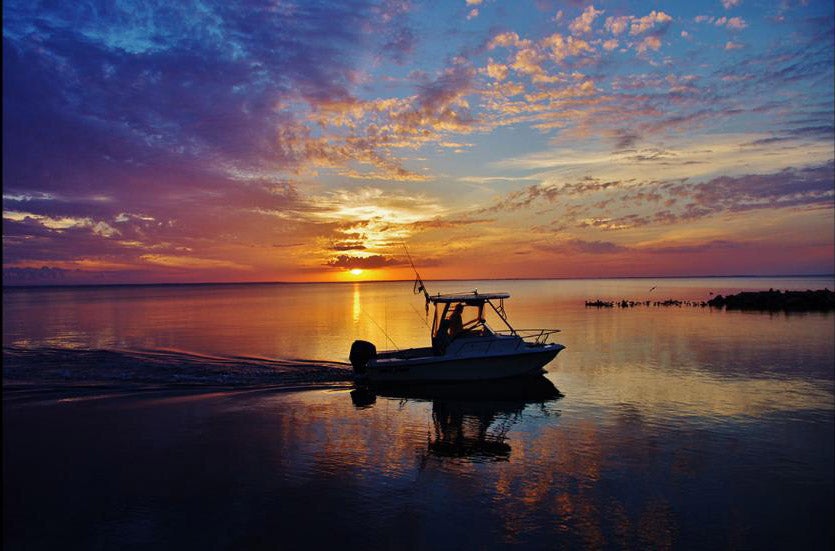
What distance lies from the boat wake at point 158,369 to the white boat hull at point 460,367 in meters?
2.86

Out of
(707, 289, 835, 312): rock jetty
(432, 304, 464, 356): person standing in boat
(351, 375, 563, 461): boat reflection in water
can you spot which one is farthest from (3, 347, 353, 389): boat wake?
(707, 289, 835, 312): rock jetty

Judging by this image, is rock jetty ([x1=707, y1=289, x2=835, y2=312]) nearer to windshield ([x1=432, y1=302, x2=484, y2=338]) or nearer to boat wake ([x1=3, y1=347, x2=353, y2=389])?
windshield ([x1=432, y1=302, x2=484, y2=338])

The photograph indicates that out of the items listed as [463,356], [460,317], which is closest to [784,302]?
[460,317]

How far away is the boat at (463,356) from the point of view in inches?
990

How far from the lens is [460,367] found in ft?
82.6

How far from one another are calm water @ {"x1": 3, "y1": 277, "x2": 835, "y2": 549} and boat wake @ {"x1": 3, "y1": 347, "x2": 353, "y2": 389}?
0.86ft

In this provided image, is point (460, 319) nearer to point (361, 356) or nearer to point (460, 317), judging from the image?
point (460, 317)

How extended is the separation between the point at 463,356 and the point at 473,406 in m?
3.53

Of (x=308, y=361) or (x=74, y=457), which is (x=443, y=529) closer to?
(x=74, y=457)

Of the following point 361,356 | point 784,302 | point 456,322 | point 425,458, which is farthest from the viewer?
point 784,302

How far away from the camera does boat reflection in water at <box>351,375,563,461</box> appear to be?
1661 centimetres

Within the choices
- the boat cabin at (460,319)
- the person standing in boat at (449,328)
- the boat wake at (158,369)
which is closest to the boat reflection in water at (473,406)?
the person standing in boat at (449,328)

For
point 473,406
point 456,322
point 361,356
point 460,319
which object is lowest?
point 473,406

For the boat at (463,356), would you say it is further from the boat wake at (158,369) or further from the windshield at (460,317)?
the boat wake at (158,369)
